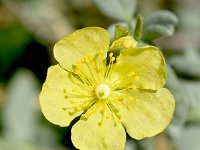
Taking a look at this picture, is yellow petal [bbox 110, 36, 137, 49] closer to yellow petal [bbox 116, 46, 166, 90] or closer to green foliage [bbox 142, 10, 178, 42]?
yellow petal [bbox 116, 46, 166, 90]

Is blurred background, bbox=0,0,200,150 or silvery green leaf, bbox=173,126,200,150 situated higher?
blurred background, bbox=0,0,200,150

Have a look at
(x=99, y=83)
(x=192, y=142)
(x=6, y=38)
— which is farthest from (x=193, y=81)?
(x=6, y=38)

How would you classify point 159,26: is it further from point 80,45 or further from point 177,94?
point 80,45

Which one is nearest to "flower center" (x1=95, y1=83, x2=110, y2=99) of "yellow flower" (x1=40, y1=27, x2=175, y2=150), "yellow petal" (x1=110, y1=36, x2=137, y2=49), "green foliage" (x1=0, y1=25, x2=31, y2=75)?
"yellow flower" (x1=40, y1=27, x2=175, y2=150)

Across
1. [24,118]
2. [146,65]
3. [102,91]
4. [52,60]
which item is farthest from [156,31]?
[52,60]

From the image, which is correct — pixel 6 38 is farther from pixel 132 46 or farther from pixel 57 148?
pixel 132 46

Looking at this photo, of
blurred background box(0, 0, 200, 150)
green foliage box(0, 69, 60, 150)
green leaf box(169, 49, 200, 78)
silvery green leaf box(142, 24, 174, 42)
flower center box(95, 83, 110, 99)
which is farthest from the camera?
green foliage box(0, 69, 60, 150)

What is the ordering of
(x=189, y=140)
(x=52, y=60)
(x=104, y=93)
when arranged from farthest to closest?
(x=52, y=60), (x=189, y=140), (x=104, y=93)
